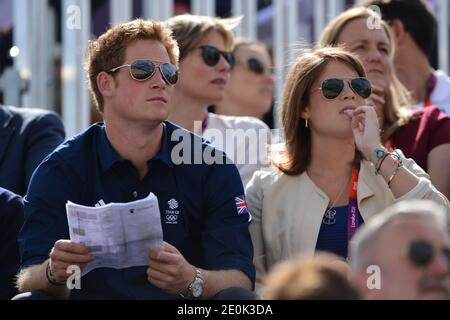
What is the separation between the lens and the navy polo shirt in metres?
3.55

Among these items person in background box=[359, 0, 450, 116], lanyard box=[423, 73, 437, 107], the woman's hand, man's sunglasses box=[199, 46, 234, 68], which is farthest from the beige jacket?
person in background box=[359, 0, 450, 116]

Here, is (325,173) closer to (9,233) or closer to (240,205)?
(240,205)

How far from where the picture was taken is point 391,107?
175 inches

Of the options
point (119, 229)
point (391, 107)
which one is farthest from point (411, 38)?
point (119, 229)

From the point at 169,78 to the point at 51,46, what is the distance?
7.28ft

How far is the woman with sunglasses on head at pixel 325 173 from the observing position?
3.71 metres

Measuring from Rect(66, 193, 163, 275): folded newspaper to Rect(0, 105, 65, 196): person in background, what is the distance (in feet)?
3.73

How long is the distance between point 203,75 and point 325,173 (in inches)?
48.7

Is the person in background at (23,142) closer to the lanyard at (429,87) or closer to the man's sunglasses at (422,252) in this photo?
the lanyard at (429,87)

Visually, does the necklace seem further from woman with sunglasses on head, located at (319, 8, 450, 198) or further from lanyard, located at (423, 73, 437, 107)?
lanyard, located at (423, 73, 437, 107)

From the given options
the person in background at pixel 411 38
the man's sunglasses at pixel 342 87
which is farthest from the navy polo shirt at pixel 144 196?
the person in background at pixel 411 38

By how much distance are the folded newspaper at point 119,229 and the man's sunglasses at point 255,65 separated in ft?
9.14

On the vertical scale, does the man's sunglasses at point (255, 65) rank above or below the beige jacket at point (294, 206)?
above
